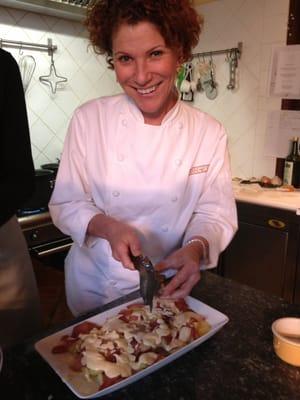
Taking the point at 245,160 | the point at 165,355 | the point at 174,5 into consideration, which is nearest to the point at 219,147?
the point at 174,5

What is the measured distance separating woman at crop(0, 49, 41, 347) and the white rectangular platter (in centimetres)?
30

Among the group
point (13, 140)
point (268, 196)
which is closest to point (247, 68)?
point (268, 196)

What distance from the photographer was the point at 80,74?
8.30 feet

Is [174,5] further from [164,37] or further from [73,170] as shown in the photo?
[73,170]

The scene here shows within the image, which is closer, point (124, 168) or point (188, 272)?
point (188, 272)

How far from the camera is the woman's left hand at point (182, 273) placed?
790mm

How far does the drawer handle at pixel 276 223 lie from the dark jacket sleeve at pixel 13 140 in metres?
1.44

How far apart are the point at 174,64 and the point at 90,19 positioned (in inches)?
9.8

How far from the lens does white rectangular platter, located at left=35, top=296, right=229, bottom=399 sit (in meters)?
0.60

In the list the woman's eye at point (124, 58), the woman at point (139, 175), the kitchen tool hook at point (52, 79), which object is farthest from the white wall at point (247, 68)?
the woman's eye at point (124, 58)

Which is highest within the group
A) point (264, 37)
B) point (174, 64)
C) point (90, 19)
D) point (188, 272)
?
point (264, 37)

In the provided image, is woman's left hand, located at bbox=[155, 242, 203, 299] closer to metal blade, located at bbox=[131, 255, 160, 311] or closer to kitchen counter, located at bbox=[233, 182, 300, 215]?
metal blade, located at bbox=[131, 255, 160, 311]

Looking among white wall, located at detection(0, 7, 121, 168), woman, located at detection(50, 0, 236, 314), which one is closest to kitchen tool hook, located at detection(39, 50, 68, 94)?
white wall, located at detection(0, 7, 121, 168)

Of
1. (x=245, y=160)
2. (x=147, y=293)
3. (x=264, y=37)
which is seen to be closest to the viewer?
(x=147, y=293)
